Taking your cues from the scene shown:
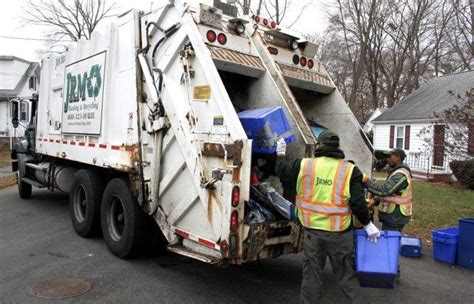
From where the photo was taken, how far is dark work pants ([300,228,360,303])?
3539 millimetres

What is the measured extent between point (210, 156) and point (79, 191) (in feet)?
10.7

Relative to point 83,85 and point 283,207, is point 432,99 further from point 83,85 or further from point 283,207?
point 283,207

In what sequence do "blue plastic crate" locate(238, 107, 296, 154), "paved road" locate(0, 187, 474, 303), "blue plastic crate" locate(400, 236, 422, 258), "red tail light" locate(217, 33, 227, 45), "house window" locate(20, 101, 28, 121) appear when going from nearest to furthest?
"blue plastic crate" locate(238, 107, 296, 154) → "paved road" locate(0, 187, 474, 303) → "red tail light" locate(217, 33, 227, 45) → "blue plastic crate" locate(400, 236, 422, 258) → "house window" locate(20, 101, 28, 121)

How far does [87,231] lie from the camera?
5.98 m

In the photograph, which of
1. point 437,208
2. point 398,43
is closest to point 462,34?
point 398,43

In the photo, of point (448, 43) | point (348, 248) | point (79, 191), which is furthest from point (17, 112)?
point (448, 43)

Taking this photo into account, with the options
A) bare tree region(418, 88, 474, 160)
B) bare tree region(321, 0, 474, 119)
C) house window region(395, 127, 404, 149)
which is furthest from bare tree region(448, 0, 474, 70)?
bare tree region(418, 88, 474, 160)

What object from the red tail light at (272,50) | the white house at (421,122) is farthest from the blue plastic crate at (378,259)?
the white house at (421,122)

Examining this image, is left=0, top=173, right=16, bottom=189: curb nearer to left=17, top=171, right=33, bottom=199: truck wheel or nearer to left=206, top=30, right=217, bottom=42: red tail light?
left=17, top=171, right=33, bottom=199: truck wheel

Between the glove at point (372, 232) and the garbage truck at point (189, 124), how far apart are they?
0.72 metres

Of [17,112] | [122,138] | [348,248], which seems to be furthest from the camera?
[17,112]

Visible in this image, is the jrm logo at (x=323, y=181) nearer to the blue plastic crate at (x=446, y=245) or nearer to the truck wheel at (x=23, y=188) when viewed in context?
the blue plastic crate at (x=446, y=245)

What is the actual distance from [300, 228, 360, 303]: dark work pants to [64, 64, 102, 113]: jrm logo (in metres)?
3.41

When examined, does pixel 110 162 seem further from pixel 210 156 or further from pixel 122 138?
pixel 210 156
